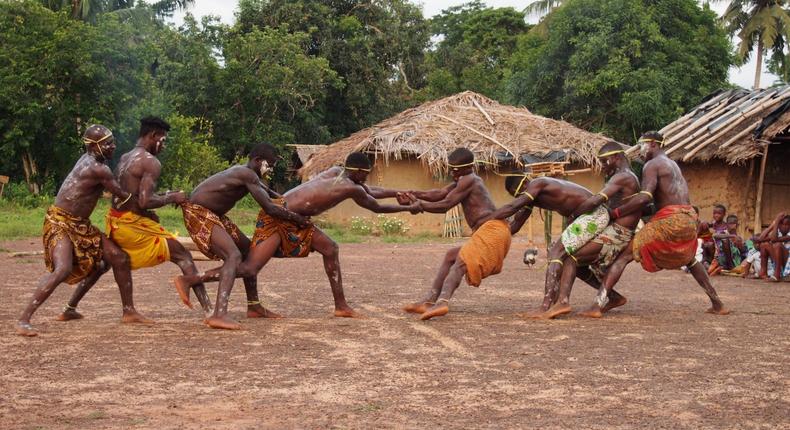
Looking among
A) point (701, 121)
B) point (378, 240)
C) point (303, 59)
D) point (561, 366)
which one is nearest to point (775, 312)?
point (561, 366)

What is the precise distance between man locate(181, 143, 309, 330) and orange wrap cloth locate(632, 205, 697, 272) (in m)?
2.93

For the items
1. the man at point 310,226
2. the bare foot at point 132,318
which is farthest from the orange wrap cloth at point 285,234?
the bare foot at point 132,318

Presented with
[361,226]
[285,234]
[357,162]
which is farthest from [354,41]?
[285,234]

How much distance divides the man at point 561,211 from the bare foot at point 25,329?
3.79m

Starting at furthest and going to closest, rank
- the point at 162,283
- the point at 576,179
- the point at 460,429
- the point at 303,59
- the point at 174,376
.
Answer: the point at 303,59
the point at 576,179
the point at 162,283
the point at 174,376
the point at 460,429

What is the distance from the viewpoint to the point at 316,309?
8477 millimetres

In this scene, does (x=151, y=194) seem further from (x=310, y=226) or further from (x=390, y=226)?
(x=390, y=226)

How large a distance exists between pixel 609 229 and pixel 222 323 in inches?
133

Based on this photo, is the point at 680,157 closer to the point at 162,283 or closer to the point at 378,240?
the point at 378,240

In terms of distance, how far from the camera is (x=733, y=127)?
15.4m

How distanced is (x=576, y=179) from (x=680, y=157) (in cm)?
837

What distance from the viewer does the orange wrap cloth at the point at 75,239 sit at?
684 centimetres

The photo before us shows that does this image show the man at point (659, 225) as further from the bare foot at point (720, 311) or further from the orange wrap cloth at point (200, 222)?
the orange wrap cloth at point (200, 222)

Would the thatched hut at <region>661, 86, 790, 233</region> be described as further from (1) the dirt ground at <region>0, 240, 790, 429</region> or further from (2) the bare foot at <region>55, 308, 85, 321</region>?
(2) the bare foot at <region>55, 308, 85, 321</region>
